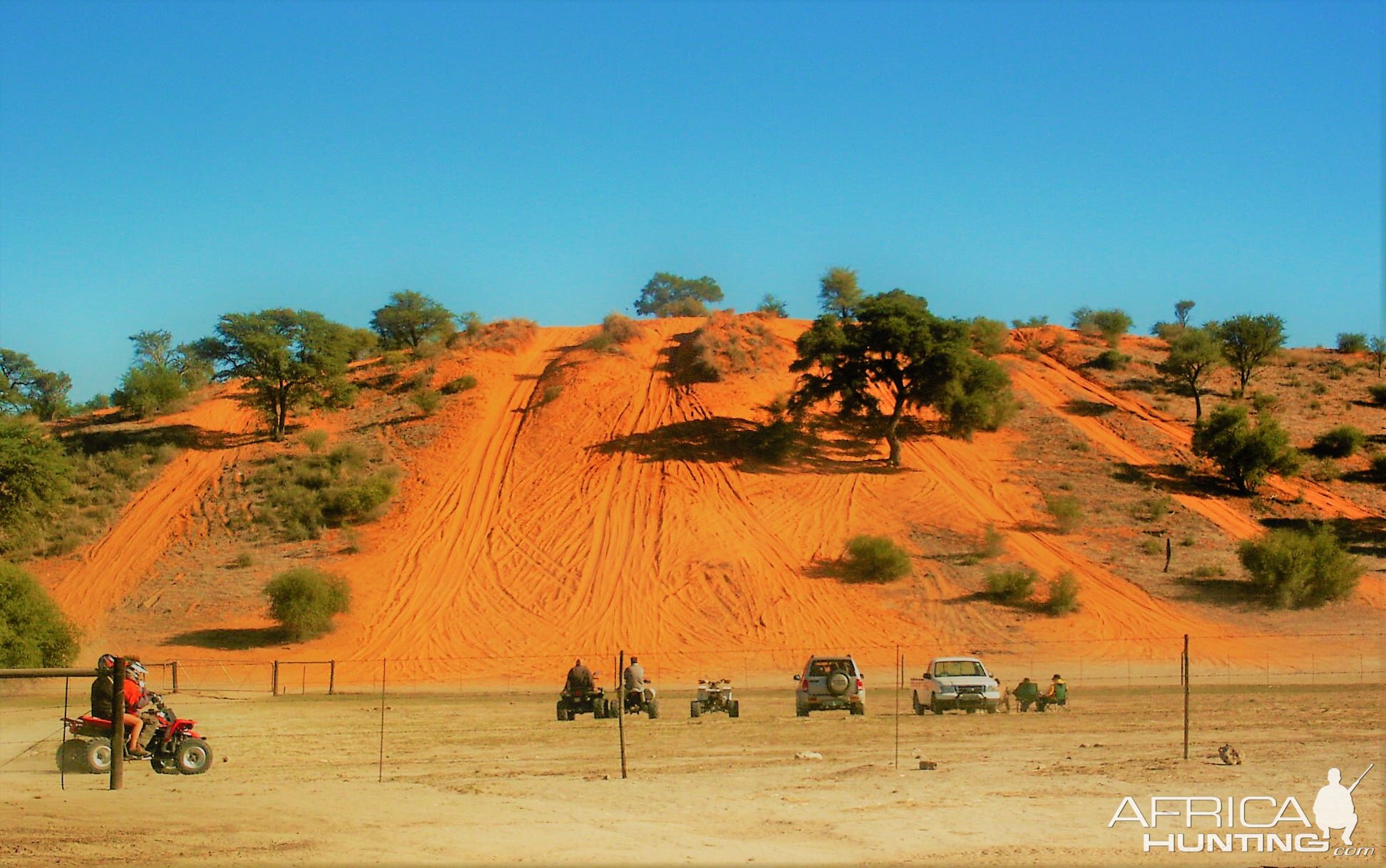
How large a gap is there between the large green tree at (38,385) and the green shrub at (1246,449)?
5392cm

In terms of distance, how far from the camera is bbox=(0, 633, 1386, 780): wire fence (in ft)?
63.5

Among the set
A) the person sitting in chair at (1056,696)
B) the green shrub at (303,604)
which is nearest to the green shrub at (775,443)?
the green shrub at (303,604)

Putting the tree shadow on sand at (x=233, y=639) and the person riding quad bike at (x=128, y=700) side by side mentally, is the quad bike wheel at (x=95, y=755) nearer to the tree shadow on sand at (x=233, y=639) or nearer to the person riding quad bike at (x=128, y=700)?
the person riding quad bike at (x=128, y=700)

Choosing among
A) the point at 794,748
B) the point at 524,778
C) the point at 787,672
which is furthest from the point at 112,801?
the point at 787,672

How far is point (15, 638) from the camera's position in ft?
117

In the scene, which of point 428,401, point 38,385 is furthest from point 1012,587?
point 38,385

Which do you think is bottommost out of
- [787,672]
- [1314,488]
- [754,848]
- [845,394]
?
[787,672]

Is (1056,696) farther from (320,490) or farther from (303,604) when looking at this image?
(320,490)

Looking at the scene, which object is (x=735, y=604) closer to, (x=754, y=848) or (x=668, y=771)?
(x=668, y=771)

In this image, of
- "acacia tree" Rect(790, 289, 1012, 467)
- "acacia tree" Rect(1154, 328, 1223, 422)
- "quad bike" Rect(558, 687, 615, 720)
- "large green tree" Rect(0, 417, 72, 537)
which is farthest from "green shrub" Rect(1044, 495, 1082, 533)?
"large green tree" Rect(0, 417, 72, 537)

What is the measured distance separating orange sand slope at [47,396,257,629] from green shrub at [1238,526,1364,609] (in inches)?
1673

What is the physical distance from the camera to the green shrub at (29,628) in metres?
35.4

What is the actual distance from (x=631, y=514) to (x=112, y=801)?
121 feet

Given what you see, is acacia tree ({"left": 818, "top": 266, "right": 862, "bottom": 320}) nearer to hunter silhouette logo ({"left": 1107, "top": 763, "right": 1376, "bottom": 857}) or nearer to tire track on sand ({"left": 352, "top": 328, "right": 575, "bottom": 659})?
tire track on sand ({"left": 352, "top": 328, "right": 575, "bottom": 659})
